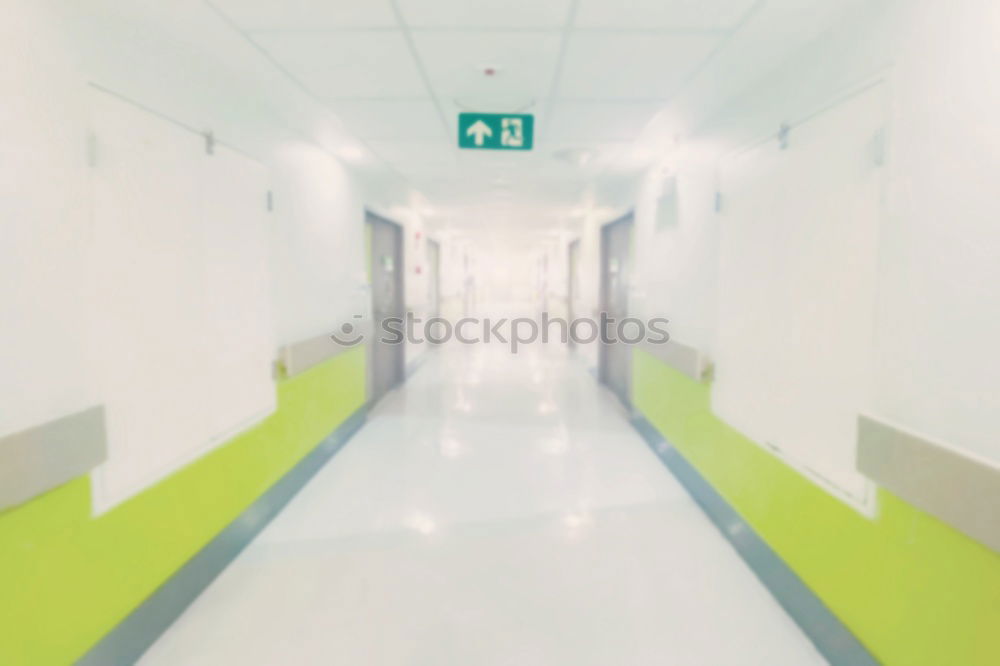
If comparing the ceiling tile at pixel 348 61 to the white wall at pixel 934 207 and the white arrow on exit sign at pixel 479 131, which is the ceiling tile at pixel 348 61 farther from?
the white wall at pixel 934 207

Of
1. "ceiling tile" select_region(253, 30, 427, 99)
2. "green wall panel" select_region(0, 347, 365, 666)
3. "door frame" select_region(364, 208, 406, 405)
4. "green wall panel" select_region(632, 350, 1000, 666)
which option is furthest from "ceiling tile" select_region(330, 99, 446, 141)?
"green wall panel" select_region(632, 350, 1000, 666)

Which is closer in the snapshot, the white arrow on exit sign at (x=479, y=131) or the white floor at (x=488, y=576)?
the white floor at (x=488, y=576)

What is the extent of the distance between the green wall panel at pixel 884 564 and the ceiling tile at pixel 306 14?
257 centimetres

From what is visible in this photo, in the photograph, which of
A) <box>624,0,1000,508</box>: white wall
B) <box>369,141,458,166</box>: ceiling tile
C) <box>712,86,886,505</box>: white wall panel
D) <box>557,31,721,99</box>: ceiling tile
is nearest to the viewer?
<box>624,0,1000,508</box>: white wall

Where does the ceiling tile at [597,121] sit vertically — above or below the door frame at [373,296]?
above

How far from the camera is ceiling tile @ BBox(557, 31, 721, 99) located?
211 centimetres

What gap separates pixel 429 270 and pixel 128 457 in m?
7.85

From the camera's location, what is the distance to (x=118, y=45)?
1.83 metres

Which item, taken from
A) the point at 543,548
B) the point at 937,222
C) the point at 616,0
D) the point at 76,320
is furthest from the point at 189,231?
the point at 937,222

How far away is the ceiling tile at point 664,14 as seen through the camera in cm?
183

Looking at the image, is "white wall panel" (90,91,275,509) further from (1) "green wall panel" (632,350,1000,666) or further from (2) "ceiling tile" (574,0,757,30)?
(1) "green wall panel" (632,350,1000,666)

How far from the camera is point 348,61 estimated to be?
235cm

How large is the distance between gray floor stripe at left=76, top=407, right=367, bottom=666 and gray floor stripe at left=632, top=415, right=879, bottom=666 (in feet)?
8.85

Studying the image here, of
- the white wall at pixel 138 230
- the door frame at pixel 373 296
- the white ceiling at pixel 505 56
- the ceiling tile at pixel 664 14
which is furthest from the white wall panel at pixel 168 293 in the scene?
the door frame at pixel 373 296
